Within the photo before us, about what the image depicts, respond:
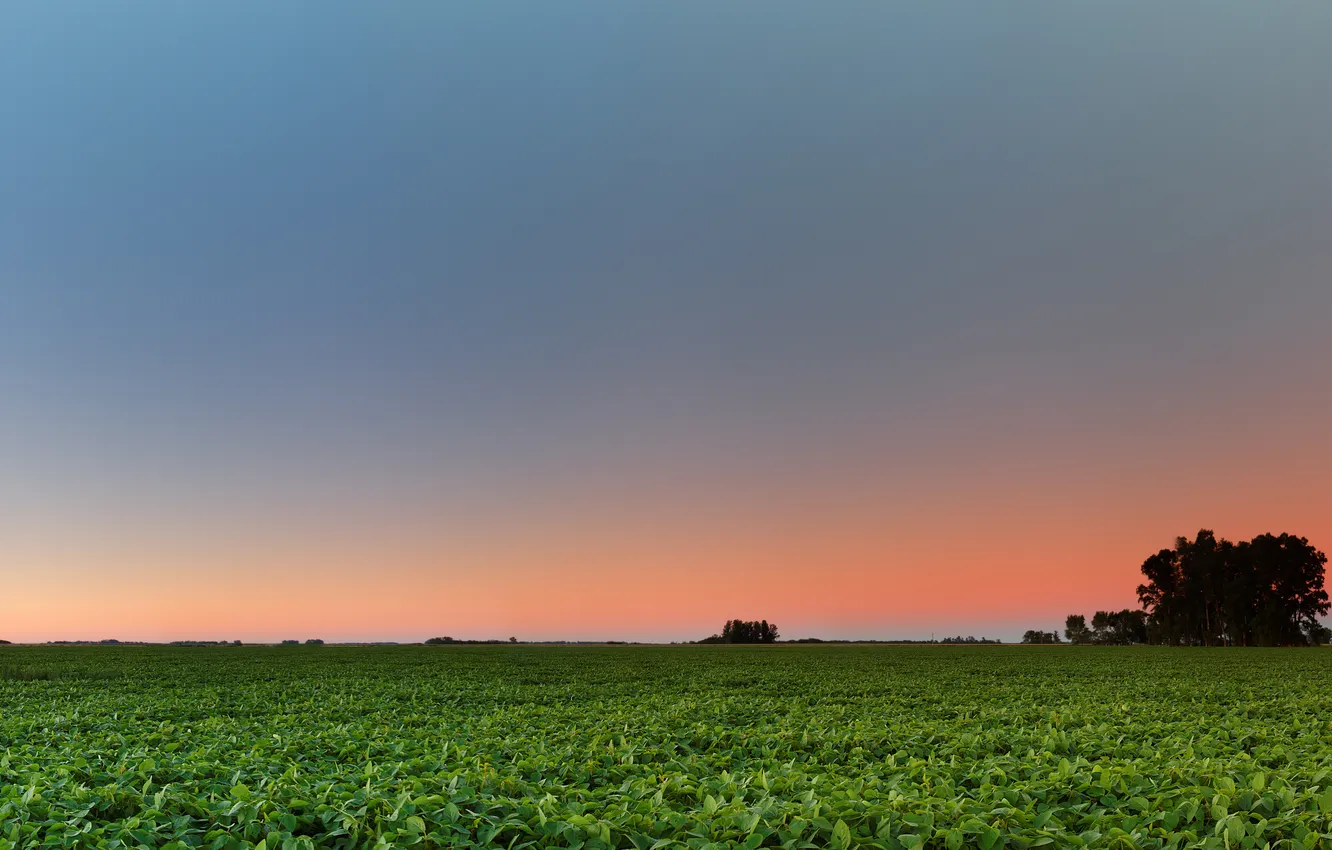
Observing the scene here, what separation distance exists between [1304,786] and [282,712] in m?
18.7

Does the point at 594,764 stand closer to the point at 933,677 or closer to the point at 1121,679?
the point at 933,677

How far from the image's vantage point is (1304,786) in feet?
26.5

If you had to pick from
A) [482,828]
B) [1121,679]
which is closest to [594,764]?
[482,828]

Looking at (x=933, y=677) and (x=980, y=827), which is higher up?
(x=980, y=827)

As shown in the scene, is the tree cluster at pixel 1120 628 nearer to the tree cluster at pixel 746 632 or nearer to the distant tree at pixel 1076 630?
the distant tree at pixel 1076 630

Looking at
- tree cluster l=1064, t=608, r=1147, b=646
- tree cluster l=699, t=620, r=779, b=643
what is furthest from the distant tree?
tree cluster l=699, t=620, r=779, b=643

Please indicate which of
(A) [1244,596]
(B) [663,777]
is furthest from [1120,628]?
(B) [663,777]

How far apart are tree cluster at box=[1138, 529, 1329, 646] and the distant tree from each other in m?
71.9

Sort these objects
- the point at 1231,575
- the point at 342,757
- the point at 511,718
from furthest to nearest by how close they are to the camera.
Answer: the point at 1231,575 < the point at 511,718 < the point at 342,757

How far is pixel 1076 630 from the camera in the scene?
177 metres

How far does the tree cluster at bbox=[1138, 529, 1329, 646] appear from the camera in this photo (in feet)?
308

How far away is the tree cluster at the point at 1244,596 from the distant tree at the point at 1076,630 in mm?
71946

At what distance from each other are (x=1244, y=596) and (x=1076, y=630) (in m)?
88.1

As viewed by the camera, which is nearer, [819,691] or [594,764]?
[594,764]
